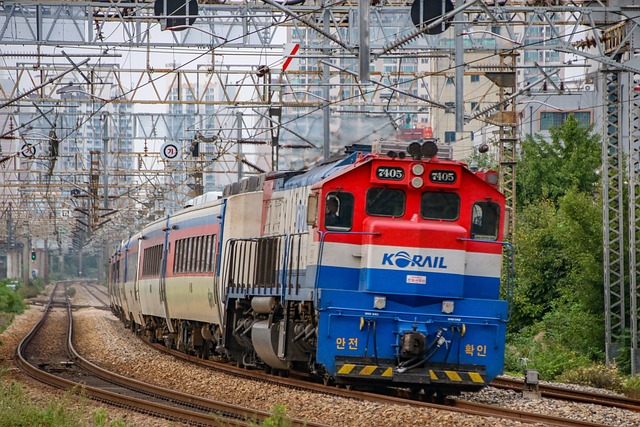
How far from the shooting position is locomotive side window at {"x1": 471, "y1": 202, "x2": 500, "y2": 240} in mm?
14422

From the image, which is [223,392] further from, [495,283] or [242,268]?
[495,283]

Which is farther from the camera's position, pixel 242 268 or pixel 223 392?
pixel 242 268

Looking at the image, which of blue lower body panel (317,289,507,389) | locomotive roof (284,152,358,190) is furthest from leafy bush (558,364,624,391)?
locomotive roof (284,152,358,190)

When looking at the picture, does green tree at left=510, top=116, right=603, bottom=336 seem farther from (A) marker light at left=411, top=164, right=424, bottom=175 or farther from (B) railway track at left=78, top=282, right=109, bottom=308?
(B) railway track at left=78, top=282, right=109, bottom=308

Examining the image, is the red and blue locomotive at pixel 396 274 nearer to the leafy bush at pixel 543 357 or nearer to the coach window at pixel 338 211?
the coach window at pixel 338 211

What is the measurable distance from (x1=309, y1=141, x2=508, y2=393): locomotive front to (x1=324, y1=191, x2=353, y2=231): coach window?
1cm

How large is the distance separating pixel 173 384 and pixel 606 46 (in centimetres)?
1094

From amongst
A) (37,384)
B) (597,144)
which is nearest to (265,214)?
(37,384)

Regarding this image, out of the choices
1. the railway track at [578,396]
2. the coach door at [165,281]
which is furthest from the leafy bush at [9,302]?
the railway track at [578,396]

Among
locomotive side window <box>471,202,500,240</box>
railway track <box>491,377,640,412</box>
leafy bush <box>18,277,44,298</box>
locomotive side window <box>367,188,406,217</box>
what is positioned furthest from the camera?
leafy bush <box>18,277,44,298</box>

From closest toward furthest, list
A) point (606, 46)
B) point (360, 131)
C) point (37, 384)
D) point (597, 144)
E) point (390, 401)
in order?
point (390, 401), point (37, 384), point (606, 46), point (360, 131), point (597, 144)

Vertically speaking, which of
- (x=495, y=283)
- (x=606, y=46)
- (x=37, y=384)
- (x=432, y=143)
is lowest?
(x=37, y=384)

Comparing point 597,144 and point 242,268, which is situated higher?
point 597,144

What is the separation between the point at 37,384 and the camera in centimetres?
1719
